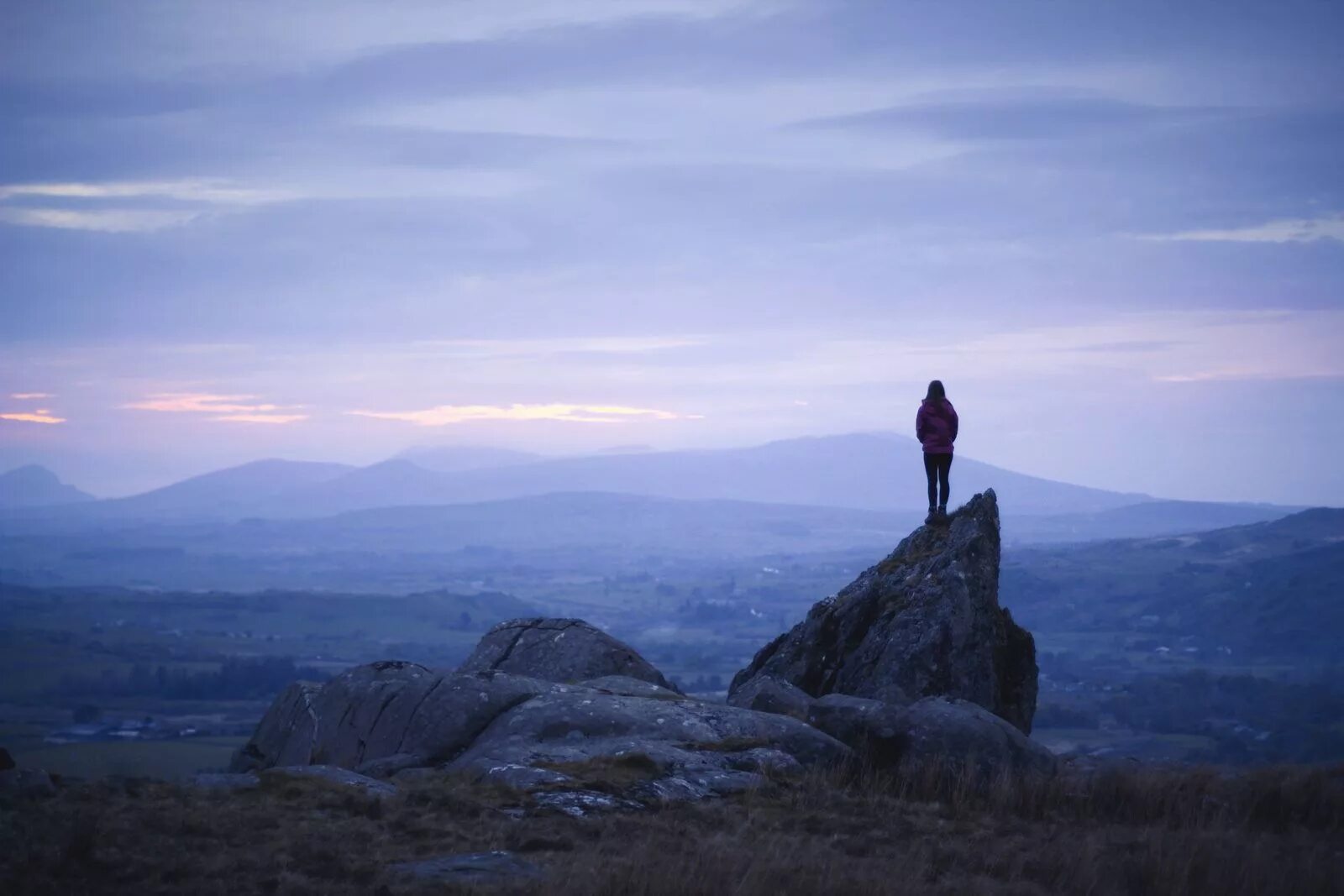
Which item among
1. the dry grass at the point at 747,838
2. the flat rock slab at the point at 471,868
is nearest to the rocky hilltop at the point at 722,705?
the dry grass at the point at 747,838

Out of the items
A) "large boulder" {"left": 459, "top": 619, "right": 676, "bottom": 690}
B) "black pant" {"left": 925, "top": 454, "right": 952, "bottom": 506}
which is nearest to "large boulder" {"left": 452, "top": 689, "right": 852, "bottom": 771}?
"large boulder" {"left": 459, "top": 619, "right": 676, "bottom": 690}

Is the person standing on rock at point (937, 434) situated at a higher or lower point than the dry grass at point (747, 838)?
higher

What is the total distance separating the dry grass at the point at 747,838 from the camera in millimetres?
10234

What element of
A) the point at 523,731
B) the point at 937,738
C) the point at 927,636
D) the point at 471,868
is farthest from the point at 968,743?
the point at 471,868

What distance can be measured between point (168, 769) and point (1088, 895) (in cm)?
4767

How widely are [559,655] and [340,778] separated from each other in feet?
23.8

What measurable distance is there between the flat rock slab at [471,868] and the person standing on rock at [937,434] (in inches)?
551

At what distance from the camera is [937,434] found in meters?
23.0

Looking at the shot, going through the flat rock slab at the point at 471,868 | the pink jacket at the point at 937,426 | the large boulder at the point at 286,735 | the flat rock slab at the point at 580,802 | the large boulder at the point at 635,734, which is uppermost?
the pink jacket at the point at 937,426

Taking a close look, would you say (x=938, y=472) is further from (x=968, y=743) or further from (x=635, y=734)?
(x=635, y=734)

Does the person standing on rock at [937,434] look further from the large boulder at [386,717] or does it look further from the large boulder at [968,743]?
the large boulder at [386,717]

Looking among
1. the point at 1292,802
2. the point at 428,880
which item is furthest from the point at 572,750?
the point at 1292,802

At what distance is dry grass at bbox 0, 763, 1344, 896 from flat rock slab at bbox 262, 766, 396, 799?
360mm

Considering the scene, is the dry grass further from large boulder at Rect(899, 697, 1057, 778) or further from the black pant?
the black pant
